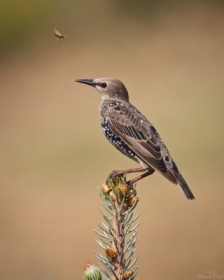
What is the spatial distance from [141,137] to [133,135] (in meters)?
0.09

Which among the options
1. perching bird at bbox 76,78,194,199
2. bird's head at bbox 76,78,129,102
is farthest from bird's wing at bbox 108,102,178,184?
bird's head at bbox 76,78,129,102

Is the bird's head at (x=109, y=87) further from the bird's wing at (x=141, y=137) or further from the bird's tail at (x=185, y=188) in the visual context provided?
the bird's tail at (x=185, y=188)

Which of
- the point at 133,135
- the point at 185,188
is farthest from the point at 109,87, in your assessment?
the point at 185,188

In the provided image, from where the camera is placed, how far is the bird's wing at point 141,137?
4.48 m

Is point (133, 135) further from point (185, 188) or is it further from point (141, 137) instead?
point (185, 188)

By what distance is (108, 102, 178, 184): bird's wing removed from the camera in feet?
14.7

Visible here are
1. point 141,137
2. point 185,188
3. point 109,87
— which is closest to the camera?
point 185,188

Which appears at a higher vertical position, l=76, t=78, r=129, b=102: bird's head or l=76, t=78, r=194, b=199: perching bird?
l=76, t=78, r=129, b=102: bird's head

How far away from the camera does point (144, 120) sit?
504cm

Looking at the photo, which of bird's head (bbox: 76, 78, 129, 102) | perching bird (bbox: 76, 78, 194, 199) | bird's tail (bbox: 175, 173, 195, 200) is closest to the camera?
bird's tail (bbox: 175, 173, 195, 200)

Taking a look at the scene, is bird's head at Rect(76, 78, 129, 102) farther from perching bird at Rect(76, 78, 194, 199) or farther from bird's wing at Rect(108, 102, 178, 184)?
bird's wing at Rect(108, 102, 178, 184)

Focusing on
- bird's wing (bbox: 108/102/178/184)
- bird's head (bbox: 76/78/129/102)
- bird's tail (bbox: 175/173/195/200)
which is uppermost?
bird's head (bbox: 76/78/129/102)

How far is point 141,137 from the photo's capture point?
188 inches

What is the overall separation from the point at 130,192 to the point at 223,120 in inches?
408
